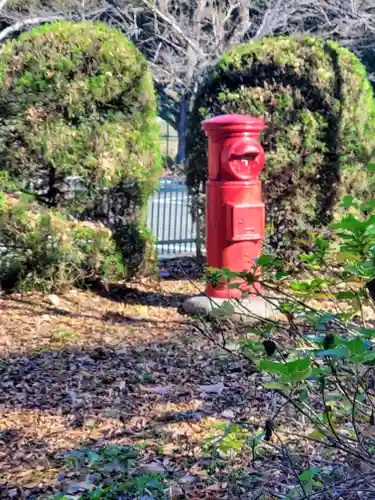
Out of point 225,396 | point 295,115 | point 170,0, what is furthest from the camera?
point 170,0

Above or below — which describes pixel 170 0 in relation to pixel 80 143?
above

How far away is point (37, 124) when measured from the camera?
6.27 meters

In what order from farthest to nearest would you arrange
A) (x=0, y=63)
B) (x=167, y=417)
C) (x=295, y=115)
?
(x=295, y=115)
(x=0, y=63)
(x=167, y=417)

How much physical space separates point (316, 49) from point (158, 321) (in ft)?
10.1

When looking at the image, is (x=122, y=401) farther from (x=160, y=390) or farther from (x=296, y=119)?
(x=296, y=119)

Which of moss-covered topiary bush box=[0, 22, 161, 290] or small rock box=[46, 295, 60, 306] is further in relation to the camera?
moss-covered topiary bush box=[0, 22, 161, 290]

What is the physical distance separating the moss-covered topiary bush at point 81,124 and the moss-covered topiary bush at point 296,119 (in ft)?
2.40

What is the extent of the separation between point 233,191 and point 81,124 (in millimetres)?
1607

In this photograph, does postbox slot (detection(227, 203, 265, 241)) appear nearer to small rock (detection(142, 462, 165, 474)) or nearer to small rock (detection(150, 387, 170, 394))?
small rock (detection(150, 387, 170, 394))

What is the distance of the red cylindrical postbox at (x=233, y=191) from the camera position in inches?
220

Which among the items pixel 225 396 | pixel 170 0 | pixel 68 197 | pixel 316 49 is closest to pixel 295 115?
pixel 316 49

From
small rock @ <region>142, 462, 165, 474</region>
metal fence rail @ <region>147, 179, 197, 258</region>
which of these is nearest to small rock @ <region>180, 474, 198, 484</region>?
small rock @ <region>142, 462, 165, 474</region>

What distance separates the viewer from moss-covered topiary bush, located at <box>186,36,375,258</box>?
22.5ft

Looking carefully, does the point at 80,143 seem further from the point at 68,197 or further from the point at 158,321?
the point at 158,321
